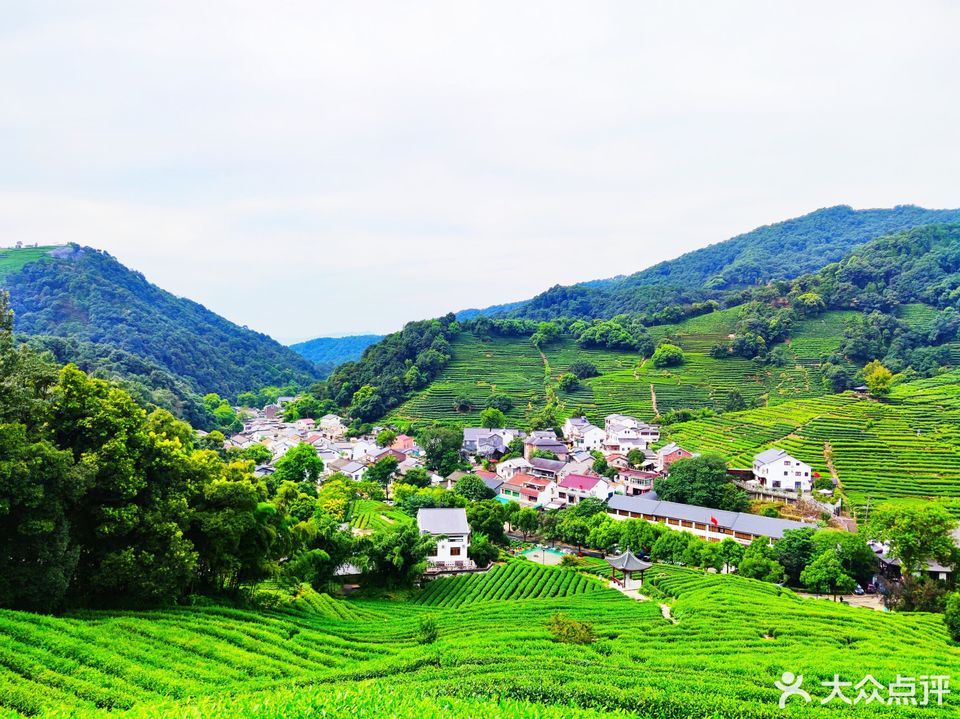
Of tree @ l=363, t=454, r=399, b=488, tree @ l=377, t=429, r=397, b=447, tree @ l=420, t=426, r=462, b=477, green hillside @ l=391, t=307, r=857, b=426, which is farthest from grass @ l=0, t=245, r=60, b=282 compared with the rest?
tree @ l=420, t=426, r=462, b=477

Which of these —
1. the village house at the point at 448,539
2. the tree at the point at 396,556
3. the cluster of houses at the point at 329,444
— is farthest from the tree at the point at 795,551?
the cluster of houses at the point at 329,444

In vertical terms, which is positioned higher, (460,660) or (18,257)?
(18,257)

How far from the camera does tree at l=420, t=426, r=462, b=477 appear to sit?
5538 centimetres

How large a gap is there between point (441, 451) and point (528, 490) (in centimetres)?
1133

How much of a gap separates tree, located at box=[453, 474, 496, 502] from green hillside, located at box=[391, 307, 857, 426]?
23916mm

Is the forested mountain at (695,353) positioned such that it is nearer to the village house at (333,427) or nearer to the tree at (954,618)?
the village house at (333,427)

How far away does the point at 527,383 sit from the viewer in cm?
7875

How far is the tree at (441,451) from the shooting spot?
55.4 meters

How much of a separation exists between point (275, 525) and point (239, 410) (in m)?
88.6

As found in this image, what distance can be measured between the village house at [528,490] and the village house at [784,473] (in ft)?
50.8

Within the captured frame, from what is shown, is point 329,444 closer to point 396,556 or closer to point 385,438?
point 385,438

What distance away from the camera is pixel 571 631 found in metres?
19.6

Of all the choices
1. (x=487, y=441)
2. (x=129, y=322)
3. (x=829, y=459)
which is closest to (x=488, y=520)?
(x=487, y=441)

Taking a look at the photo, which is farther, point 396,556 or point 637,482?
point 637,482
